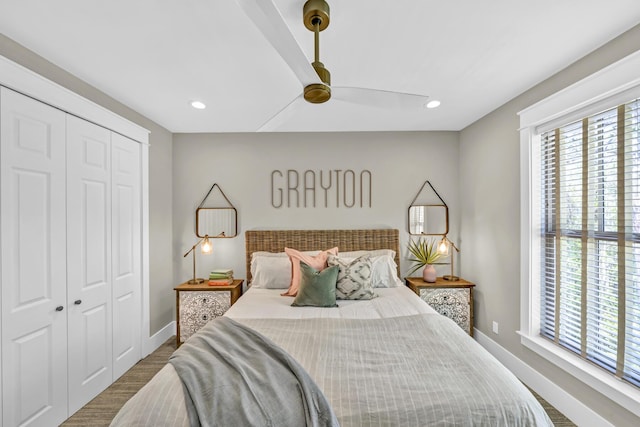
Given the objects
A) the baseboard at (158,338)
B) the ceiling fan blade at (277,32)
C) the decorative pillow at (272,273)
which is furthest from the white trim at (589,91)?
the baseboard at (158,338)

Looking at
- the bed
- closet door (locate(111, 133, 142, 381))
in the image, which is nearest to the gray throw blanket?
the bed

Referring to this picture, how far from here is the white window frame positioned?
5.63ft

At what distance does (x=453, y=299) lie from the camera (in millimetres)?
3213

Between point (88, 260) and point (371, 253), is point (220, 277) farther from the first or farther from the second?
point (371, 253)

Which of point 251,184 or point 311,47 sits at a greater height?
point 311,47

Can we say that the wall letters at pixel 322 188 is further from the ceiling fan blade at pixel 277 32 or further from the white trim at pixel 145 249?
the ceiling fan blade at pixel 277 32

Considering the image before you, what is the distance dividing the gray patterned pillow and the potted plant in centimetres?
81

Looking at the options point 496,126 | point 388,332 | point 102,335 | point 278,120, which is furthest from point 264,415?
point 496,126

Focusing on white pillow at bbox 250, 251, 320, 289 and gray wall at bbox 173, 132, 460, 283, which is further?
gray wall at bbox 173, 132, 460, 283

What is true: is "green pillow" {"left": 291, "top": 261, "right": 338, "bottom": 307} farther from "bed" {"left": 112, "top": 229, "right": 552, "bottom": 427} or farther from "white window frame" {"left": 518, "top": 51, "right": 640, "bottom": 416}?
"white window frame" {"left": 518, "top": 51, "right": 640, "bottom": 416}

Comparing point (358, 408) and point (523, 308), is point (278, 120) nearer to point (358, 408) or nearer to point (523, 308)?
point (358, 408)

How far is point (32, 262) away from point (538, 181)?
3698 mm

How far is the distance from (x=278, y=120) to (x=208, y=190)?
2.09 m

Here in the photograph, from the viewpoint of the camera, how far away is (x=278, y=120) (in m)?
1.94
